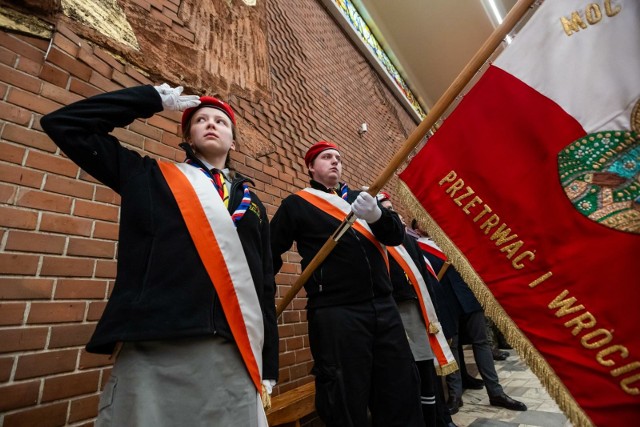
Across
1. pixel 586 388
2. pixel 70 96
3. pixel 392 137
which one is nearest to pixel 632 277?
pixel 586 388

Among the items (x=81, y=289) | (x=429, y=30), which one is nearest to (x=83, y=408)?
(x=81, y=289)

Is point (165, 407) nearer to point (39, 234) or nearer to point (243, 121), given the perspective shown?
point (39, 234)

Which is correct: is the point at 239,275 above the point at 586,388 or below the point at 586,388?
above

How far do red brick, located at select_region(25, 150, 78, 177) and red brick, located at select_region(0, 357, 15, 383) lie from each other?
735 mm

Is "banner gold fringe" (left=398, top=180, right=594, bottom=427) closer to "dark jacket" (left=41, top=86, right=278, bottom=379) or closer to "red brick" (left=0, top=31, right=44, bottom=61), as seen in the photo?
"dark jacket" (left=41, top=86, right=278, bottom=379)

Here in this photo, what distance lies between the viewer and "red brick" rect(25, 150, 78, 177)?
1.36 m

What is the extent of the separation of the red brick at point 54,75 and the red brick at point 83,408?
4.48ft

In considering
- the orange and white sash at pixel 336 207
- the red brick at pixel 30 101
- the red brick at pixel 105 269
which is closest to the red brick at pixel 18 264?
the red brick at pixel 105 269

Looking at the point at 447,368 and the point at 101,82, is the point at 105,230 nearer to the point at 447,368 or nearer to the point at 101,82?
the point at 101,82

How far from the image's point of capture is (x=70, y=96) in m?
1.55

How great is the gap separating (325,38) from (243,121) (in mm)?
2784

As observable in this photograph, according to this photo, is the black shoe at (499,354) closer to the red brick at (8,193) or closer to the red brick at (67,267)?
the red brick at (67,267)

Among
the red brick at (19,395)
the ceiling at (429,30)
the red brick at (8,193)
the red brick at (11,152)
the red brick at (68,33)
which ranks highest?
the ceiling at (429,30)

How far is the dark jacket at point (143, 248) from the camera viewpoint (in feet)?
2.72
